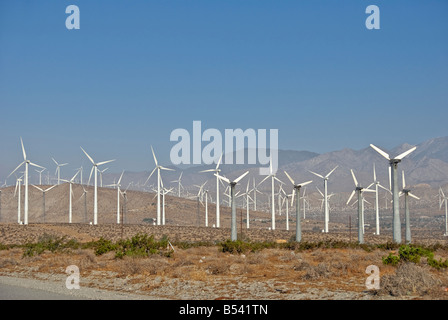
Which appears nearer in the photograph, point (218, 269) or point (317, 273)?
point (317, 273)

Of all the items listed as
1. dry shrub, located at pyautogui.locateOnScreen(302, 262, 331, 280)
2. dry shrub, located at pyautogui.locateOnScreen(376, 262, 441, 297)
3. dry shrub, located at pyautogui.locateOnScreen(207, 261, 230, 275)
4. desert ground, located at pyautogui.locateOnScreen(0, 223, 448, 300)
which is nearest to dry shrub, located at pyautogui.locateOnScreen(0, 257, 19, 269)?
desert ground, located at pyautogui.locateOnScreen(0, 223, 448, 300)

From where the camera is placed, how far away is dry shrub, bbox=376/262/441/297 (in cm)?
2000

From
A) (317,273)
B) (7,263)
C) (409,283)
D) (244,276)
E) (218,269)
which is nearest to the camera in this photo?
(409,283)

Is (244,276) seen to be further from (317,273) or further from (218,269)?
(317,273)

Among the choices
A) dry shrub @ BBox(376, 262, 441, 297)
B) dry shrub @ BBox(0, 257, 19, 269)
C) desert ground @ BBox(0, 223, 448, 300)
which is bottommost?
dry shrub @ BBox(0, 257, 19, 269)

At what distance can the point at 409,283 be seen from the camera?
20.3 m

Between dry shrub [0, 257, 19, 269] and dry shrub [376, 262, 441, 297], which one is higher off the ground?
dry shrub [376, 262, 441, 297]

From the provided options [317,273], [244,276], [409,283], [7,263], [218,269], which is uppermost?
[409,283]

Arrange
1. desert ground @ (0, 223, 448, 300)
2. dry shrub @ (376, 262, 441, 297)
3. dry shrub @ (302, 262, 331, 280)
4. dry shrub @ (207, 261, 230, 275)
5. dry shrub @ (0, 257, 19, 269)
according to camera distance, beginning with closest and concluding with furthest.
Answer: dry shrub @ (376, 262, 441, 297) < desert ground @ (0, 223, 448, 300) < dry shrub @ (302, 262, 331, 280) < dry shrub @ (207, 261, 230, 275) < dry shrub @ (0, 257, 19, 269)

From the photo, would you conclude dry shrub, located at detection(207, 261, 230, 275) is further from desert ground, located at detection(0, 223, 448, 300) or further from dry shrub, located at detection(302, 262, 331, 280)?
dry shrub, located at detection(302, 262, 331, 280)

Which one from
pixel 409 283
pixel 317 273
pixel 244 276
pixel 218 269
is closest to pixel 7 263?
pixel 218 269

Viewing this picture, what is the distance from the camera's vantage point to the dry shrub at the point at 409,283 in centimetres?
2000

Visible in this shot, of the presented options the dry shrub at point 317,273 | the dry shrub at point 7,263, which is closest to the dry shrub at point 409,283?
the dry shrub at point 317,273

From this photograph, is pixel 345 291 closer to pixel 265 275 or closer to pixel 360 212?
pixel 265 275
